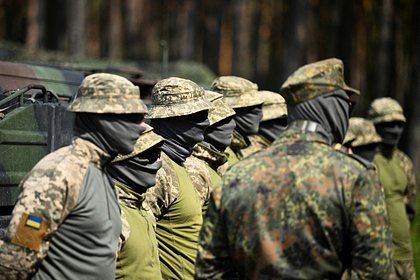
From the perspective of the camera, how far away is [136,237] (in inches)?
193

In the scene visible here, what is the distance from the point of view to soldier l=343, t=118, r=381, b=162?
9.52m

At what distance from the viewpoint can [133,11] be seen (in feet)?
145

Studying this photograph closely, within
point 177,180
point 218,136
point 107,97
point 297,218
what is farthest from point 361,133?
point 297,218

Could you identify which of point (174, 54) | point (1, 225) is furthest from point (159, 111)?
point (174, 54)

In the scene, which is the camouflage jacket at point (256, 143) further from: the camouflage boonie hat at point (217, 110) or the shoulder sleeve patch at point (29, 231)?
the shoulder sleeve patch at point (29, 231)

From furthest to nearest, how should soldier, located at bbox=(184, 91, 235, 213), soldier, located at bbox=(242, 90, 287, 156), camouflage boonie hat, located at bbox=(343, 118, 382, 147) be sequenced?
camouflage boonie hat, located at bbox=(343, 118, 382, 147) < soldier, located at bbox=(242, 90, 287, 156) < soldier, located at bbox=(184, 91, 235, 213)

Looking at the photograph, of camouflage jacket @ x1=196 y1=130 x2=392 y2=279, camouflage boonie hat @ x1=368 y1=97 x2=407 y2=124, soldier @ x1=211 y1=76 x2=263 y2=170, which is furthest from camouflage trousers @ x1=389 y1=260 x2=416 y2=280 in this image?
camouflage jacket @ x1=196 y1=130 x2=392 y2=279

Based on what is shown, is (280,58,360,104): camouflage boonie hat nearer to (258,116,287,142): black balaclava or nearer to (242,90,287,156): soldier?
(242,90,287,156): soldier

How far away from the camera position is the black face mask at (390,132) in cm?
990

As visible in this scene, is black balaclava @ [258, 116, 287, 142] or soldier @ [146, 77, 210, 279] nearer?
soldier @ [146, 77, 210, 279]

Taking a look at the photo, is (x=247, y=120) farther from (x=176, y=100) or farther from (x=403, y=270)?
(x=403, y=270)

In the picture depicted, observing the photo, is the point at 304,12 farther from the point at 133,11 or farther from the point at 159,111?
the point at 159,111

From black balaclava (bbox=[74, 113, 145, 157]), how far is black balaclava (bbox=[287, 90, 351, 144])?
802mm

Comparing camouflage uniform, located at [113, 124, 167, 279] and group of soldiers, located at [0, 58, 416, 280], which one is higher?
group of soldiers, located at [0, 58, 416, 280]
